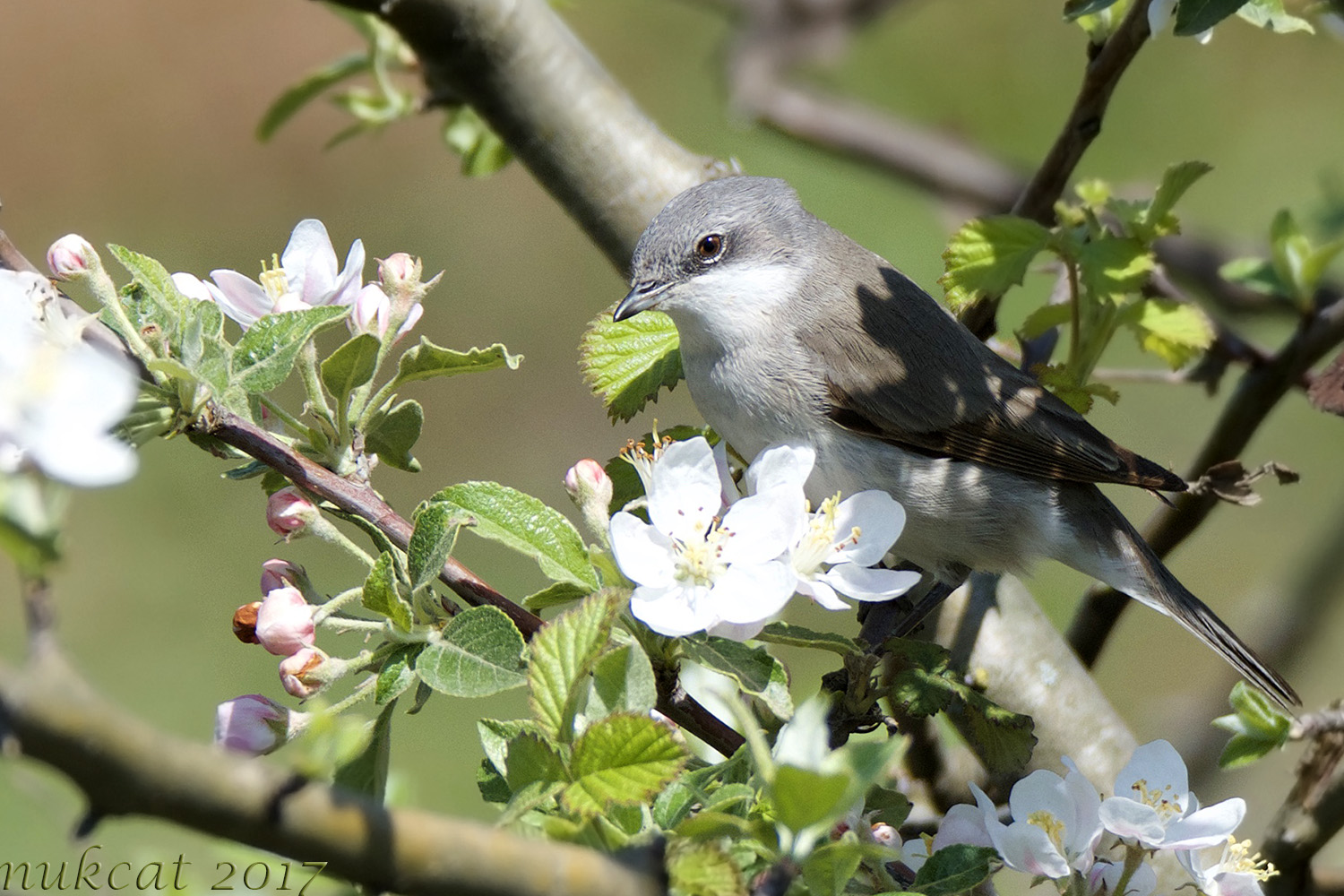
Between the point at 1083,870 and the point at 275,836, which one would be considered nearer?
the point at 275,836

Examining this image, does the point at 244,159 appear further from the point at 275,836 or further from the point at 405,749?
the point at 275,836

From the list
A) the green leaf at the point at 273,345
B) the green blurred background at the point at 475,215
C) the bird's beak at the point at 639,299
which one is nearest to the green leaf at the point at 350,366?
the green leaf at the point at 273,345

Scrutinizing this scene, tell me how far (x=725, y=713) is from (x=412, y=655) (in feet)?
1.83

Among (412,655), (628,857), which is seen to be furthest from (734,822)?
(412,655)

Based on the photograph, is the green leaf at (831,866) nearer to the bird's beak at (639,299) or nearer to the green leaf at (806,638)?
the green leaf at (806,638)

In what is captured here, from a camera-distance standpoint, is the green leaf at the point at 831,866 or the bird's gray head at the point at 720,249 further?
the bird's gray head at the point at 720,249

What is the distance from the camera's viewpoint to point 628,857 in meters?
0.94

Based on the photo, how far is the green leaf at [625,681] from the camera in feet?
3.88

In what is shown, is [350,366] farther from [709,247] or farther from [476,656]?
[709,247]

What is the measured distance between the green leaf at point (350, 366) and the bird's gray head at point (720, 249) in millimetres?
851

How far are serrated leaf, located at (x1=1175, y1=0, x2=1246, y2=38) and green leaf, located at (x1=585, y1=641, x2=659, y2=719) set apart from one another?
43.0 inches

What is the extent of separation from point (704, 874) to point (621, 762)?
5.7 inches

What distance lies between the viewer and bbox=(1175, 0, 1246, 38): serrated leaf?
1560 millimetres

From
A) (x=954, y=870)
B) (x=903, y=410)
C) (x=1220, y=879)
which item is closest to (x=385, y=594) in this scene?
(x=954, y=870)
